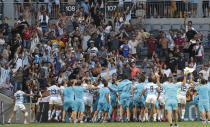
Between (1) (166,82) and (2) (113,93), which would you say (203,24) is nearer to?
(2) (113,93)

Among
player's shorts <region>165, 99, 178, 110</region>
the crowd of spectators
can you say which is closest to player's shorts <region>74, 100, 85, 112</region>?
the crowd of spectators

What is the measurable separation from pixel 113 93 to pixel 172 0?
10760mm

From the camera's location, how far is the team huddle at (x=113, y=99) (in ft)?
92.5

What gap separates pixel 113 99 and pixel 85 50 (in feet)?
20.0

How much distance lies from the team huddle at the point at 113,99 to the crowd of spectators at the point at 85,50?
140cm

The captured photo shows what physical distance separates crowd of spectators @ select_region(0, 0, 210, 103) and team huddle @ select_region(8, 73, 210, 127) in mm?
1399

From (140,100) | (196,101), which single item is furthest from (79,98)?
(196,101)

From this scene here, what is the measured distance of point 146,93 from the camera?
28.7 m

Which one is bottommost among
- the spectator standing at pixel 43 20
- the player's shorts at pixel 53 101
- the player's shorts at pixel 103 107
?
the player's shorts at pixel 103 107

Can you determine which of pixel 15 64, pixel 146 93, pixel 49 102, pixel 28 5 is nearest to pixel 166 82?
pixel 146 93

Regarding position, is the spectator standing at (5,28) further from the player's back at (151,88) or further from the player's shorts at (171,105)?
the player's shorts at (171,105)

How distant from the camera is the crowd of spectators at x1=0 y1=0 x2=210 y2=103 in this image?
105 ft

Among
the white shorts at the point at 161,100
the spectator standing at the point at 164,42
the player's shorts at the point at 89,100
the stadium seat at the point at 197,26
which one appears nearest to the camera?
the white shorts at the point at 161,100

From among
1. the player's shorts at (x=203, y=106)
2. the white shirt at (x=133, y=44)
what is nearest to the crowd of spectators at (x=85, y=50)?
the white shirt at (x=133, y=44)
